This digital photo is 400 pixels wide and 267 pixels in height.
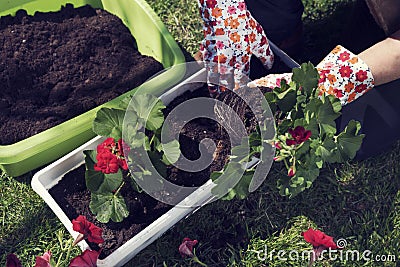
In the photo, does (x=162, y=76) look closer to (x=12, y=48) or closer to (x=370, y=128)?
(x=12, y=48)

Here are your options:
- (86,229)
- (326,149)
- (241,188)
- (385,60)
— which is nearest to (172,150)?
(241,188)

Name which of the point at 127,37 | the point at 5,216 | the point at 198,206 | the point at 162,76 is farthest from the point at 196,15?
the point at 5,216

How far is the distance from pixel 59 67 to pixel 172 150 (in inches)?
26.3

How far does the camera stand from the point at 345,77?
1866 millimetres

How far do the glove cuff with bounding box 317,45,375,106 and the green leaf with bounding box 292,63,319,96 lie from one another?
16cm

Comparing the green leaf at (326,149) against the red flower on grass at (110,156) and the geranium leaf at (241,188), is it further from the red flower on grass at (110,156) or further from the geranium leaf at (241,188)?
the red flower on grass at (110,156)

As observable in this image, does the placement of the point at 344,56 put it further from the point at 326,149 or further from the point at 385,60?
the point at 326,149

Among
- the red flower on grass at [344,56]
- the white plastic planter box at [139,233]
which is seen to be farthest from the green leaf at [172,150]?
the red flower on grass at [344,56]

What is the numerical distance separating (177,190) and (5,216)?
2.17 ft

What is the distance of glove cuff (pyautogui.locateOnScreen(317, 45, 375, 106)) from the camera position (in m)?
1.86

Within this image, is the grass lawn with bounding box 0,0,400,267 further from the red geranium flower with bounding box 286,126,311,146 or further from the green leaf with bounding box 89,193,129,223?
the red geranium flower with bounding box 286,126,311,146

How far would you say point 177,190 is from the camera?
187 centimetres

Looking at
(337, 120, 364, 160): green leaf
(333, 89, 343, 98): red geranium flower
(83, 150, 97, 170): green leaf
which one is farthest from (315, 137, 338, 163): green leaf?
(83, 150, 97, 170): green leaf

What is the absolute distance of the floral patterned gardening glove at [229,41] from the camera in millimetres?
1938
